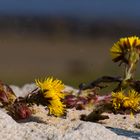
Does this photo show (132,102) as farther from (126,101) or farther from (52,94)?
(52,94)

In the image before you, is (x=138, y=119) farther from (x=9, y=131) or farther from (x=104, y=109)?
(x=9, y=131)

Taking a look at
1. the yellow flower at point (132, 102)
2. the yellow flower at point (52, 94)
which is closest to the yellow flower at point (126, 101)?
the yellow flower at point (132, 102)

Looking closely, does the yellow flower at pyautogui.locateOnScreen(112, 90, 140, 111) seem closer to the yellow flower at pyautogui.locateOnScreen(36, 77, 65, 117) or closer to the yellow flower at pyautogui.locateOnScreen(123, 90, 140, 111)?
the yellow flower at pyautogui.locateOnScreen(123, 90, 140, 111)

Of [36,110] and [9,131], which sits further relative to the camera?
[36,110]

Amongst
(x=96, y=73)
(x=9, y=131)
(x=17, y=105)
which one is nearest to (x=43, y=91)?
(x=17, y=105)

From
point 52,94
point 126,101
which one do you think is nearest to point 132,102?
point 126,101

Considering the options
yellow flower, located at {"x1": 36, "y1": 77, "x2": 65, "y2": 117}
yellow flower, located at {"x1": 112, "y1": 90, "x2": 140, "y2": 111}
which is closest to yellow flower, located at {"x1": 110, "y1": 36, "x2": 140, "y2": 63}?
yellow flower, located at {"x1": 112, "y1": 90, "x2": 140, "y2": 111}
